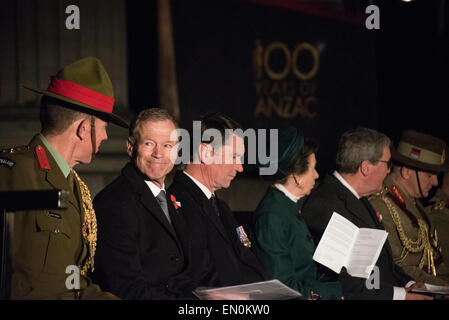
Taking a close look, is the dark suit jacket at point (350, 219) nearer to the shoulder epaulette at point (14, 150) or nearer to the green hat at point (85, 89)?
the green hat at point (85, 89)

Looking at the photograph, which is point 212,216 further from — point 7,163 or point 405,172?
point 405,172

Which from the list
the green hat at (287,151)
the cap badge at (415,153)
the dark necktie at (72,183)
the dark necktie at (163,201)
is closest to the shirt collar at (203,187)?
the dark necktie at (163,201)

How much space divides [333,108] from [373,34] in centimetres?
95

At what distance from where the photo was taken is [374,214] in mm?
4980

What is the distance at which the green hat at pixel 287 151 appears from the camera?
4.30 m

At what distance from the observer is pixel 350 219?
15.6 ft

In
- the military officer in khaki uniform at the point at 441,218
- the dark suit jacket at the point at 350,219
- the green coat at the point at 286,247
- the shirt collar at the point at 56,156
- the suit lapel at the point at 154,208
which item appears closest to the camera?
the shirt collar at the point at 56,156

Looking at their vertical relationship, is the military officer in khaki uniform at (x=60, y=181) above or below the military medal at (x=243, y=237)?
above

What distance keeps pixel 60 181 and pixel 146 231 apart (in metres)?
0.60

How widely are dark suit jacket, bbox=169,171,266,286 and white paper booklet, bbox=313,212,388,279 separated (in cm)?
49

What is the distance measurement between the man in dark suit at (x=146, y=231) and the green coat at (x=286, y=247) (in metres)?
0.37

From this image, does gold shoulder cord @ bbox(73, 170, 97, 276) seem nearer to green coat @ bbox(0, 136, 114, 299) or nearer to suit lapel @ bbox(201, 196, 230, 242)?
green coat @ bbox(0, 136, 114, 299)

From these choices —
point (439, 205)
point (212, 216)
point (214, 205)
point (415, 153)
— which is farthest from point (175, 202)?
point (439, 205)
